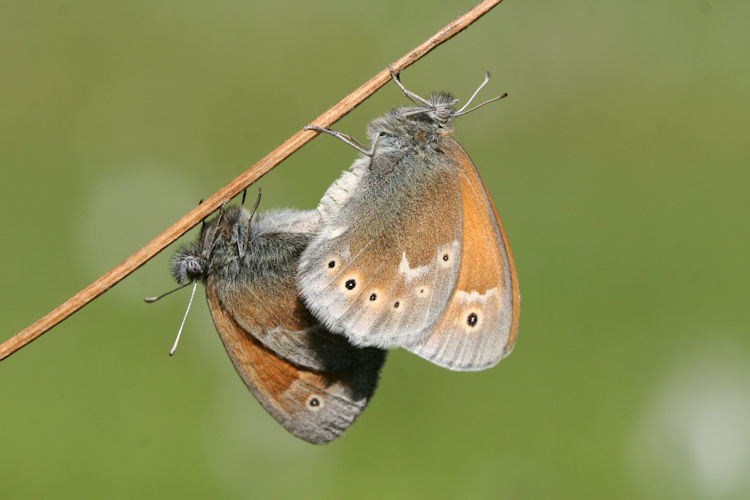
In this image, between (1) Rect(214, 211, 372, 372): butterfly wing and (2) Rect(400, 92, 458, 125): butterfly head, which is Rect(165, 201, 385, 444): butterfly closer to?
(1) Rect(214, 211, 372, 372): butterfly wing

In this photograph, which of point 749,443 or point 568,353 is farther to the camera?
point 568,353

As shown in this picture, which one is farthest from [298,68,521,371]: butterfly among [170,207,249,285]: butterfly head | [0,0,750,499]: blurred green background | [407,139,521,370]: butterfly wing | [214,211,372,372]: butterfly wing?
[0,0,750,499]: blurred green background

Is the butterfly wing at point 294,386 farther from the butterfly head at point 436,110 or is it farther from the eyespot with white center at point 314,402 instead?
the butterfly head at point 436,110

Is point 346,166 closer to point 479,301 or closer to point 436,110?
point 436,110

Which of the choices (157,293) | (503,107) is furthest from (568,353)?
(157,293)

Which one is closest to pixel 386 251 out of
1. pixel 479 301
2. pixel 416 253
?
pixel 416 253

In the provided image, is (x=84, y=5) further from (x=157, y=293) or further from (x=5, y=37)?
(x=157, y=293)

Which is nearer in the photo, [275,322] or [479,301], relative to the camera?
[479,301]
